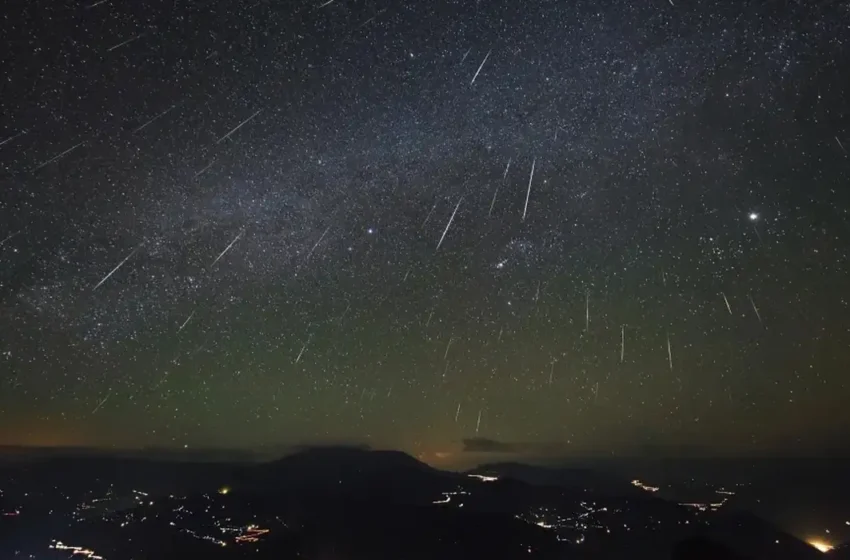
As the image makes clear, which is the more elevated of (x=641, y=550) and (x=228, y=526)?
(x=641, y=550)

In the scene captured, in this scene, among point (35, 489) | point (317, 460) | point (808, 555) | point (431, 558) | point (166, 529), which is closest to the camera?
point (431, 558)

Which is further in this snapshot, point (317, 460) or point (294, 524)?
point (317, 460)

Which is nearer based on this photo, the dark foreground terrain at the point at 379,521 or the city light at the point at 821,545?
the dark foreground terrain at the point at 379,521

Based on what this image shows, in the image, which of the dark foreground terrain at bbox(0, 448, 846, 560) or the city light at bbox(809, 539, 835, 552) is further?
the city light at bbox(809, 539, 835, 552)

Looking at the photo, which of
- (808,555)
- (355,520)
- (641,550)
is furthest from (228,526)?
(808,555)

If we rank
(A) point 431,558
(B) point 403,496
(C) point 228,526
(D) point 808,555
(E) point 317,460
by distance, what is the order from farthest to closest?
(E) point 317,460 → (B) point 403,496 → (C) point 228,526 → (D) point 808,555 → (A) point 431,558

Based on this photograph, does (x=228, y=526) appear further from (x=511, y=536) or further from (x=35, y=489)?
(x=35, y=489)

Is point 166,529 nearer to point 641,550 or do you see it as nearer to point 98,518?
point 98,518
